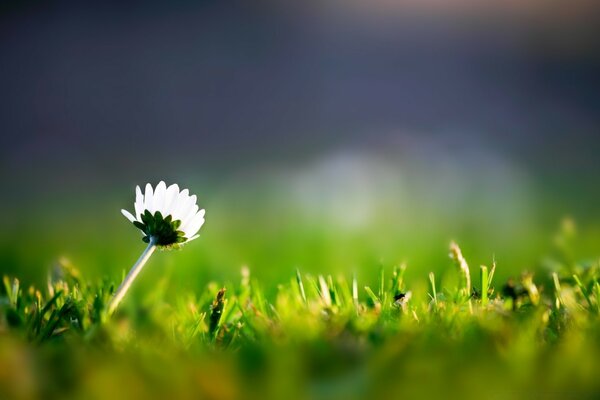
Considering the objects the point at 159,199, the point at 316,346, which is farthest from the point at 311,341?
the point at 159,199

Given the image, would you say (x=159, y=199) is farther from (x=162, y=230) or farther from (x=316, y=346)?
(x=316, y=346)

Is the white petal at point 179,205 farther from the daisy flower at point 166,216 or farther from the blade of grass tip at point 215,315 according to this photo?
the blade of grass tip at point 215,315

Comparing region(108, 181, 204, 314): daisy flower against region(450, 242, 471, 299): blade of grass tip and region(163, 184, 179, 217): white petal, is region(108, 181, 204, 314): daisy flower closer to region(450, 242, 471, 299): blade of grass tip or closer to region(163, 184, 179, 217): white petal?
region(163, 184, 179, 217): white petal

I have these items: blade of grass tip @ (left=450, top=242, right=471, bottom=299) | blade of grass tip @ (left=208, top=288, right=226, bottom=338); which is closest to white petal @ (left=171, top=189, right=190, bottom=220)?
blade of grass tip @ (left=208, top=288, right=226, bottom=338)

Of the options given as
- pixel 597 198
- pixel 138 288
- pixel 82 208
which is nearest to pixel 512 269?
pixel 138 288

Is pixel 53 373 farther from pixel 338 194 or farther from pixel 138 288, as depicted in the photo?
pixel 338 194

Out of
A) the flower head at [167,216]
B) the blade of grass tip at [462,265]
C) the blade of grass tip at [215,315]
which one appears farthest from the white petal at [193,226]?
the blade of grass tip at [462,265]

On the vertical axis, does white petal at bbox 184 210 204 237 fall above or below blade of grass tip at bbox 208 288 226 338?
above
